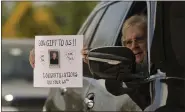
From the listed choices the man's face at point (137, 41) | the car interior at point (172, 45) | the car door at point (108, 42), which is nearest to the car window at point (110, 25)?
the car door at point (108, 42)

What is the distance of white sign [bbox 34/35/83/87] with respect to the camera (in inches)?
114

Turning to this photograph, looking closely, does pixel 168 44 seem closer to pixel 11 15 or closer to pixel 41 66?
pixel 41 66

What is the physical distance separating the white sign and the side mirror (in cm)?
11

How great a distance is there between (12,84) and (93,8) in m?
0.90

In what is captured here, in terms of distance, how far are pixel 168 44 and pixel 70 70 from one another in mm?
816

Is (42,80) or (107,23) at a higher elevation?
(107,23)

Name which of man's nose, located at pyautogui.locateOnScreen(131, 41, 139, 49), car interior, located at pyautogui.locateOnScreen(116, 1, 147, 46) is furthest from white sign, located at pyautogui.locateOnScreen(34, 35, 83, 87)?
man's nose, located at pyautogui.locateOnScreen(131, 41, 139, 49)

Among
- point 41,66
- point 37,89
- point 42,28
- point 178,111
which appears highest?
point 42,28

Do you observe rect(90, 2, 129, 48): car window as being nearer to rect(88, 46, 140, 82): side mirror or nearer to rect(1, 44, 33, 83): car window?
rect(88, 46, 140, 82): side mirror

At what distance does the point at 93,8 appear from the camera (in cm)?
289

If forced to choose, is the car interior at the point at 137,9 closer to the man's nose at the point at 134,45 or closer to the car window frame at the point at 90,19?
the man's nose at the point at 134,45

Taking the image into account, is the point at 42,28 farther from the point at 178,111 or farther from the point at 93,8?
the point at 178,111

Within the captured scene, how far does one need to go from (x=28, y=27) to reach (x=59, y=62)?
0.38 metres

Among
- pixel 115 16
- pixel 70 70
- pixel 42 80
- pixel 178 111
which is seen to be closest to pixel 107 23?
pixel 115 16
